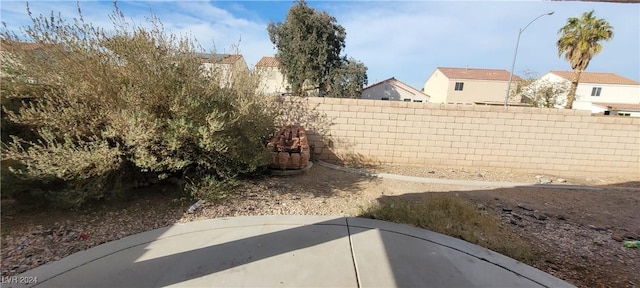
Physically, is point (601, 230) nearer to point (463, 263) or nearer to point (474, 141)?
point (463, 263)

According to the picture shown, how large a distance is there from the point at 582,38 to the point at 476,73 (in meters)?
17.3

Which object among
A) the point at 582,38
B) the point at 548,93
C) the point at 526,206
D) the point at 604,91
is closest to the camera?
the point at 526,206

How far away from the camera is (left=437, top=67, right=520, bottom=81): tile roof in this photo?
119 ft

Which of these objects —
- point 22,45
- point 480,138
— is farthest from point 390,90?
point 22,45

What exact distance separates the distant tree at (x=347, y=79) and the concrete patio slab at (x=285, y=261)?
24137mm

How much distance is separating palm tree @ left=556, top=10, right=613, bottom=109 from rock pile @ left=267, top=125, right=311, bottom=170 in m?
23.9

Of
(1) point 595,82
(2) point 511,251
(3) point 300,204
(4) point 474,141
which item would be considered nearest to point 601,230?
(2) point 511,251

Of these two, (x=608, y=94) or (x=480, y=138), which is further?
(x=608, y=94)

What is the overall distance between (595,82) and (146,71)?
55127 millimetres

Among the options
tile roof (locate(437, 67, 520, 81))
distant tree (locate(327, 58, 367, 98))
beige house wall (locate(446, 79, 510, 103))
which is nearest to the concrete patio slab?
distant tree (locate(327, 58, 367, 98))

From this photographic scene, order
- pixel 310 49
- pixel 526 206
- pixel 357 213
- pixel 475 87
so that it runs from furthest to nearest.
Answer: pixel 475 87
pixel 310 49
pixel 526 206
pixel 357 213

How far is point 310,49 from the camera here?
81.2 ft

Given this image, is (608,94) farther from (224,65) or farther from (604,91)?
(224,65)

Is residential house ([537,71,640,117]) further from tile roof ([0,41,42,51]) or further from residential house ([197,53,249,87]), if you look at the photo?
tile roof ([0,41,42,51])
